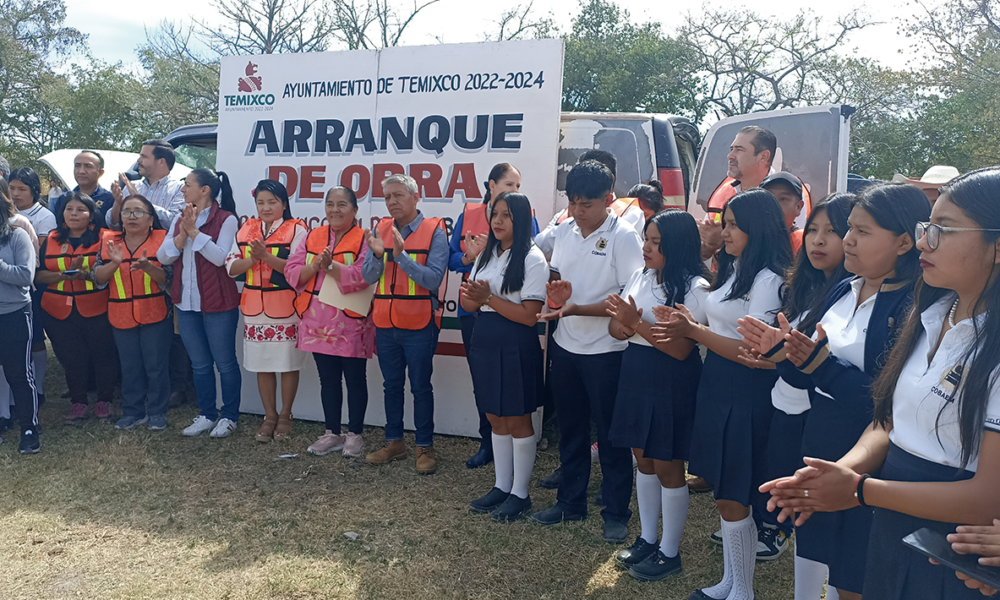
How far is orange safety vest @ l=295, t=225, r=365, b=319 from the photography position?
4.78 m

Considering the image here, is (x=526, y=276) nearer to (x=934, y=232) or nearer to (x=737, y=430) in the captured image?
(x=737, y=430)

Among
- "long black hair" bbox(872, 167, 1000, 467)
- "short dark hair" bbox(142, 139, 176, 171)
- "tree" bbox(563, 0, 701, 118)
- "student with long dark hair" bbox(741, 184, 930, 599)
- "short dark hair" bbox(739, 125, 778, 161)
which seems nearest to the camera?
"long black hair" bbox(872, 167, 1000, 467)

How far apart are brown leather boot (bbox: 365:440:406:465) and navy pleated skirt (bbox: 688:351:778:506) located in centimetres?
247

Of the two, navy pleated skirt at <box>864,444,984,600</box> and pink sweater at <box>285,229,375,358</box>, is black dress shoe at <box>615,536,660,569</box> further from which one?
pink sweater at <box>285,229,375,358</box>

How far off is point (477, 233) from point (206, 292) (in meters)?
2.06

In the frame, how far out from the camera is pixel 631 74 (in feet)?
74.3

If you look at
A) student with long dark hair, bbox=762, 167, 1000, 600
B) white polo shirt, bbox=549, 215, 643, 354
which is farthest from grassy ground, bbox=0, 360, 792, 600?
student with long dark hair, bbox=762, 167, 1000, 600

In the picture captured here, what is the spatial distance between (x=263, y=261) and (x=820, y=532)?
394 cm

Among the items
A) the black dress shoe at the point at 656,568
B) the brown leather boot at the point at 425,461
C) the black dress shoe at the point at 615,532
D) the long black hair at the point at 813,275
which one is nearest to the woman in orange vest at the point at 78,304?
the brown leather boot at the point at 425,461

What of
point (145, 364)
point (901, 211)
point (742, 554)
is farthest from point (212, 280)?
point (901, 211)

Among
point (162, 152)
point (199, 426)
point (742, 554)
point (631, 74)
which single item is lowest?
point (199, 426)

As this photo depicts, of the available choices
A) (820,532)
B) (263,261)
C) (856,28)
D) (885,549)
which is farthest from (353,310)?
(856,28)

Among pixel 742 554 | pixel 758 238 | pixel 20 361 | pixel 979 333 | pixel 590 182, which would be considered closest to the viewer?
pixel 979 333

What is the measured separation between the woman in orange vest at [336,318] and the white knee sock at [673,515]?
2.34 meters
